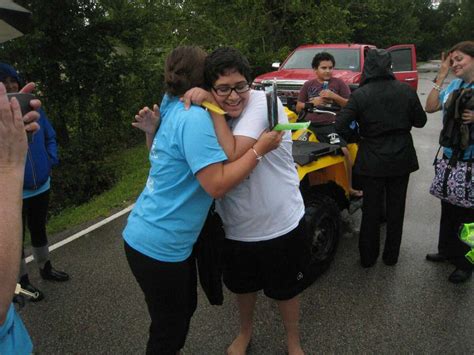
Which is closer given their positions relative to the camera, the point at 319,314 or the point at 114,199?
the point at 319,314

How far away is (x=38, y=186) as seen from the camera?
336cm

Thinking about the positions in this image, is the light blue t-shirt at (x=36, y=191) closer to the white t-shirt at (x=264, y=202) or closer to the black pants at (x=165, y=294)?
the black pants at (x=165, y=294)

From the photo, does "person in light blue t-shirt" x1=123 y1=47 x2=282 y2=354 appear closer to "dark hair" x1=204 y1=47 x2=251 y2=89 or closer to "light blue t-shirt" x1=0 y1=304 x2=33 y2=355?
"dark hair" x1=204 y1=47 x2=251 y2=89

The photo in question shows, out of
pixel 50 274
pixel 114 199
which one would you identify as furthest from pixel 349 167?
pixel 114 199

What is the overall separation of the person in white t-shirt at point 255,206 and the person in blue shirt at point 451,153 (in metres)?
1.76

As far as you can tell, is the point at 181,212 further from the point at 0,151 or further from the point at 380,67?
the point at 380,67

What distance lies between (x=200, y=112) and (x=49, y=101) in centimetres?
700

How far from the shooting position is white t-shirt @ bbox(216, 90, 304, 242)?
83.3 inches

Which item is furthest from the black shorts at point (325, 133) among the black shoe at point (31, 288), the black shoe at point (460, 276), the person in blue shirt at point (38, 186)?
the black shoe at point (31, 288)

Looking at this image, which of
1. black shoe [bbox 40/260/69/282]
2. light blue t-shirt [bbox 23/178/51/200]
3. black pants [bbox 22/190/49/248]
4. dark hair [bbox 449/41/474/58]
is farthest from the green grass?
dark hair [bbox 449/41/474/58]

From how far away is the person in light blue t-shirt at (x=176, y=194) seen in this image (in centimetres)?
174

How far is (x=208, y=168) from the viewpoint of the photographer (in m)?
1.73

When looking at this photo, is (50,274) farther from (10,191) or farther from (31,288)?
(10,191)

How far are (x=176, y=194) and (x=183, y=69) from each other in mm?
581
